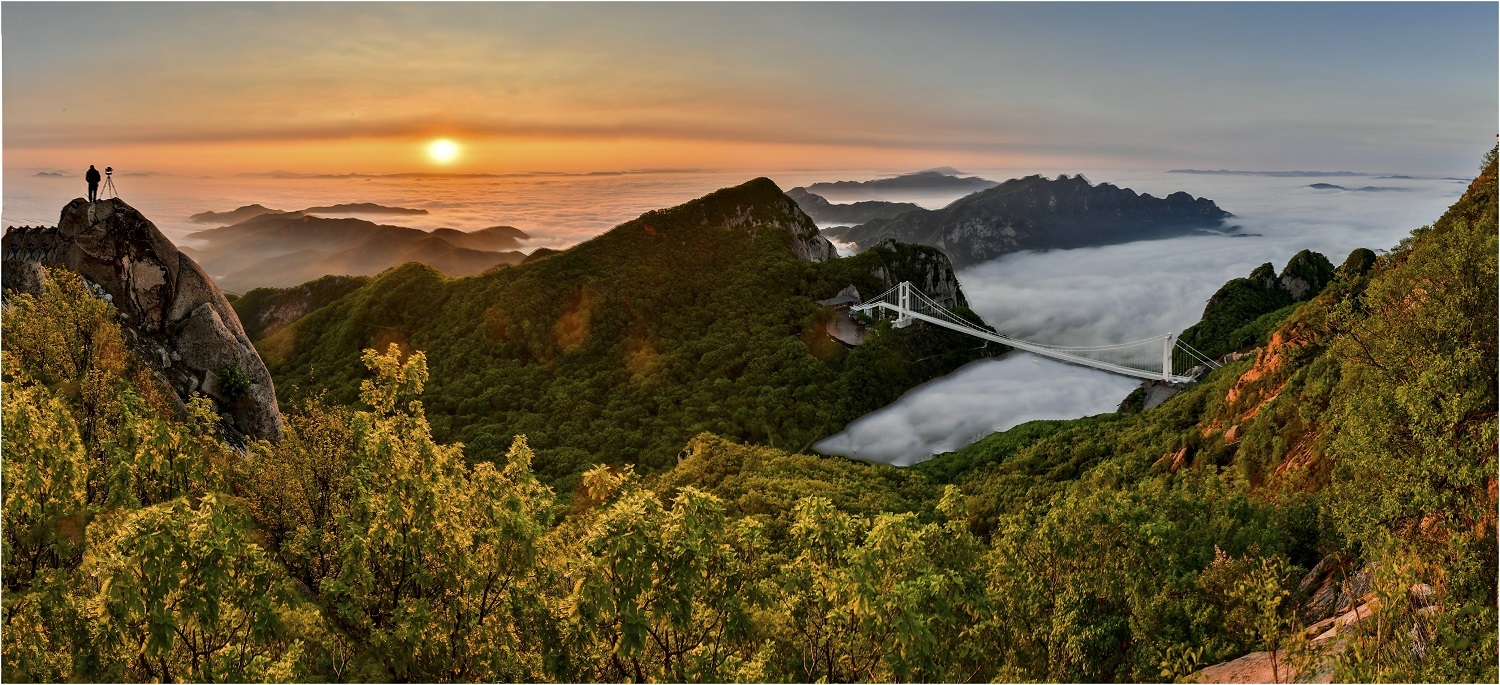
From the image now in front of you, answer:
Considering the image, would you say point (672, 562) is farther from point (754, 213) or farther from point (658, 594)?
point (754, 213)

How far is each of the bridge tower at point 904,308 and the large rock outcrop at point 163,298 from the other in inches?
2834

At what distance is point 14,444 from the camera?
11453mm

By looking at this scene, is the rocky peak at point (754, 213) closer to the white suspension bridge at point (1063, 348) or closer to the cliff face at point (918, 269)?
the cliff face at point (918, 269)

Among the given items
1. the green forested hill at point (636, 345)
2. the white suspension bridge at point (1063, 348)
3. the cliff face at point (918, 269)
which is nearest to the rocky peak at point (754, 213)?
the green forested hill at point (636, 345)

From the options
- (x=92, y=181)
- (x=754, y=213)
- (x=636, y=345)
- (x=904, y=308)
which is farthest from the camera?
(x=754, y=213)

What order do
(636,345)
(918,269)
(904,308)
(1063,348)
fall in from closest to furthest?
1. (636,345)
2. (1063,348)
3. (904,308)
4. (918,269)

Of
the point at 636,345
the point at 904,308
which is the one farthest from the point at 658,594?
the point at 904,308

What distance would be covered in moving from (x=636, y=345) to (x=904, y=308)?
3385 cm

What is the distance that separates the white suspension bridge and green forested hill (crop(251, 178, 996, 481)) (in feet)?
8.99

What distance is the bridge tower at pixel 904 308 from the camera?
309ft

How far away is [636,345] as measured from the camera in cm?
8150

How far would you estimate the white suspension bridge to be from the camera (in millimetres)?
72312

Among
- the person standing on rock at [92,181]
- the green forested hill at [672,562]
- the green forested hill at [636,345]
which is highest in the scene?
the person standing on rock at [92,181]

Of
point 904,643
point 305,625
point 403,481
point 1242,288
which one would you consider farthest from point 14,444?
point 1242,288
